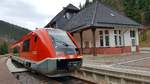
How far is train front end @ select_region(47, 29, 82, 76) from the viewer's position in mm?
11571

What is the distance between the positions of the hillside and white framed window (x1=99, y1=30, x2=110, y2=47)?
119 m

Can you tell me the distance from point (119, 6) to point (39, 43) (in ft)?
222

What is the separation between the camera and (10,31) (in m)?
164

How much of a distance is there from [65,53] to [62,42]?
0.83 metres

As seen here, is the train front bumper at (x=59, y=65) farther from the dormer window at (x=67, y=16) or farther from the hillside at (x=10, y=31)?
the hillside at (x=10, y=31)

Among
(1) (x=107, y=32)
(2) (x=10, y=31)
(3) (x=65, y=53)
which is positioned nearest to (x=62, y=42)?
(3) (x=65, y=53)

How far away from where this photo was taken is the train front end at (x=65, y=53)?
38.0 feet

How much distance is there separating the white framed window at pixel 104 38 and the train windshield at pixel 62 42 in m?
16.1

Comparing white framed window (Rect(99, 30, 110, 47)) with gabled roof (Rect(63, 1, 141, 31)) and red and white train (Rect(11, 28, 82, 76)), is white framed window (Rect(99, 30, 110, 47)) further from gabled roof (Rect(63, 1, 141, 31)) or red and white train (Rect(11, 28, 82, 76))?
red and white train (Rect(11, 28, 82, 76))

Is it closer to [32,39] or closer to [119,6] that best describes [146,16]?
[119,6]

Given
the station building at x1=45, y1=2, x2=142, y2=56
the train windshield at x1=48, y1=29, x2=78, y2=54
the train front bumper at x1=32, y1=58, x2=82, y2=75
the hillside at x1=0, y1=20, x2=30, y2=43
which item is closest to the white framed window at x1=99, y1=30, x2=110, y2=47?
the station building at x1=45, y1=2, x2=142, y2=56

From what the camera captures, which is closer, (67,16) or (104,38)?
(104,38)

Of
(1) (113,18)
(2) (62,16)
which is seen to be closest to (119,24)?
(1) (113,18)

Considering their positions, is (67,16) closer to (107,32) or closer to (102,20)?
(107,32)
